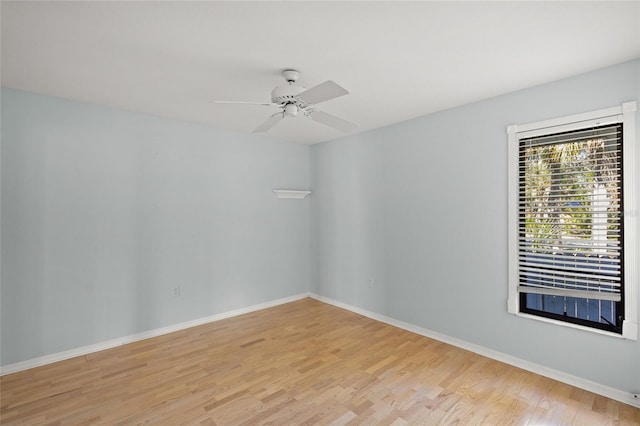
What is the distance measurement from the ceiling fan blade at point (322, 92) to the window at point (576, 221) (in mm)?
1881

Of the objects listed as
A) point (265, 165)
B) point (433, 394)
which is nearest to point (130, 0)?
point (265, 165)

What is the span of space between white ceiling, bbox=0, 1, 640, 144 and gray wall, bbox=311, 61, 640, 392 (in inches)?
10.2

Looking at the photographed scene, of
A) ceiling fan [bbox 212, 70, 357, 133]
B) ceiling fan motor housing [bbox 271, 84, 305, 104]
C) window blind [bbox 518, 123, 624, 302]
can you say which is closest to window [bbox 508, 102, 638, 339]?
window blind [bbox 518, 123, 624, 302]

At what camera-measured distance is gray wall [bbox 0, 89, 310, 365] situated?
2801 millimetres

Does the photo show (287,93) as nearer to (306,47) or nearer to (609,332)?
(306,47)

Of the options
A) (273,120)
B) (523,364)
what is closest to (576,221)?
(523,364)

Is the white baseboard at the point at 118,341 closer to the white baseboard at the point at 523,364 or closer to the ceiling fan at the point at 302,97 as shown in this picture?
the white baseboard at the point at 523,364

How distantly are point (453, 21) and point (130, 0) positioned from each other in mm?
1799

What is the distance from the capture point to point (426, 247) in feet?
11.6

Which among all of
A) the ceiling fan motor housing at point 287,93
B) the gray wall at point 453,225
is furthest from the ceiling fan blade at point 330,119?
the gray wall at point 453,225

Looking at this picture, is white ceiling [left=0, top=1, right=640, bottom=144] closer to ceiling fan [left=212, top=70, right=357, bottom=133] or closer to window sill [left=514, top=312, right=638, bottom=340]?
ceiling fan [left=212, top=70, right=357, bottom=133]

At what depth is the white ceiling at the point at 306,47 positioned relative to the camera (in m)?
1.71

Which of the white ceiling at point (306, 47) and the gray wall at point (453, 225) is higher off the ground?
the white ceiling at point (306, 47)

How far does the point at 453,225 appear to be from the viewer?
330 cm
